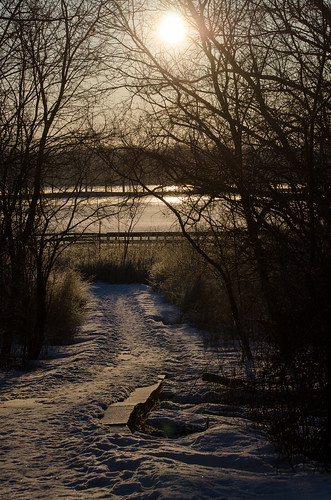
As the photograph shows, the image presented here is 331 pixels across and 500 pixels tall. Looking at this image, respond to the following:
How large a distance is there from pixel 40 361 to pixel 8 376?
3.76 feet

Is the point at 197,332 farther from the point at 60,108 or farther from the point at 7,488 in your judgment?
the point at 7,488

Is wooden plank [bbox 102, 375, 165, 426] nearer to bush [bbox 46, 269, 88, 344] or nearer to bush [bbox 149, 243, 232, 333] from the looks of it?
bush [bbox 149, 243, 232, 333]

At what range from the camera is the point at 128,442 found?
4875mm

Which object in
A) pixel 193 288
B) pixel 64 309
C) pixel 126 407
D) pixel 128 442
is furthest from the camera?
pixel 193 288

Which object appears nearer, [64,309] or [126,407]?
[126,407]

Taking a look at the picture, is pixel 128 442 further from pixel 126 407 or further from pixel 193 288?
pixel 193 288

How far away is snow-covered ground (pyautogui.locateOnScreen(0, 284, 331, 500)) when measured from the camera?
149 inches

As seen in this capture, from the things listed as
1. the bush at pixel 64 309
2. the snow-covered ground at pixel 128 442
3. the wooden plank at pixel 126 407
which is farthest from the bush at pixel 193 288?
the bush at pixel 64 309

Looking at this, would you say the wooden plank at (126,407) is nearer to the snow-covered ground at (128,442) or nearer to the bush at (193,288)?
the snow-covered ground at (128,442)

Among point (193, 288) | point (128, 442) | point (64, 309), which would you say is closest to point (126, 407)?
point (128, 442)

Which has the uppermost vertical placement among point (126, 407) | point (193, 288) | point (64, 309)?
point (193, 288)

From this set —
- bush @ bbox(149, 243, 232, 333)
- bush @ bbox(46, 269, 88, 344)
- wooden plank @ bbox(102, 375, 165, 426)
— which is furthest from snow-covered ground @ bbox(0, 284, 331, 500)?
bush @ bbox(46, 269, 88, 344)

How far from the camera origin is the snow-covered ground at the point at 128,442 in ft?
12.5

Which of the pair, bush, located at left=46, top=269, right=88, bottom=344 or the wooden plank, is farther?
bush, located at left=46, top=269, right=88, bottom=344
